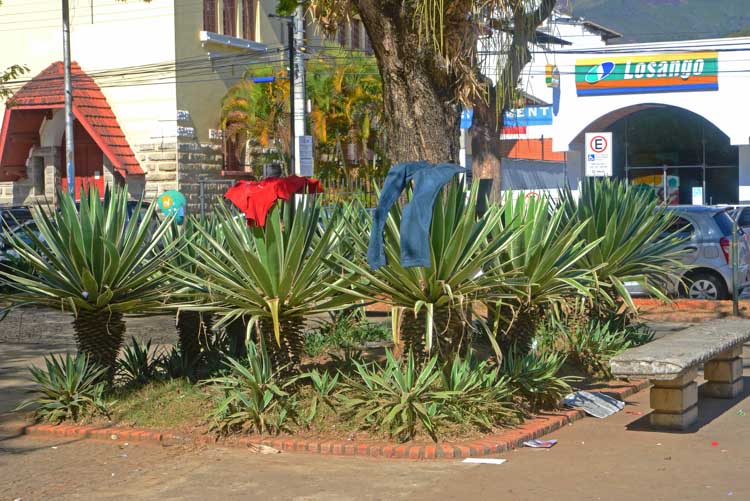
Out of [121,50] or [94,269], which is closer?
[94,269]

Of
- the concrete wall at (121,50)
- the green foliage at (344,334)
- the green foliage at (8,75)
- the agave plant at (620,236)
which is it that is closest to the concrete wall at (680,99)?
the concrete wall at (121,50)

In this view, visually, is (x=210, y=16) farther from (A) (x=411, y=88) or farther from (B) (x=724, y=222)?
(A) (x=411, y=88)

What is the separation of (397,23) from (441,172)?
1.69 m

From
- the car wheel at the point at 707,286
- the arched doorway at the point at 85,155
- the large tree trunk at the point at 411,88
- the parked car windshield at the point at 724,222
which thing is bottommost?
the car wheel at the point at 707,286

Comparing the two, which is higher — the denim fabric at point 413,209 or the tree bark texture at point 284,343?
the denim fabric at point 413,209

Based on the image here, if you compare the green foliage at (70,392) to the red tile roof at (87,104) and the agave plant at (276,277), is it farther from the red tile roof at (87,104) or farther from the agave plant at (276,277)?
the red tile roof at (87,104)

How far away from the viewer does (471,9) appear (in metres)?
9.20

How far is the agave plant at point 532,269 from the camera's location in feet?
29.1

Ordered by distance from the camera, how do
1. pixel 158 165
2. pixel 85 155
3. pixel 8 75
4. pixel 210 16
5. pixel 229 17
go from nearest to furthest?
pixel 8 75
pixel 158 165
pixel 210 16
pixel 229 17
pixel 85 155

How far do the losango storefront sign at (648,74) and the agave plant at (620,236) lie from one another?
2644 centimetres

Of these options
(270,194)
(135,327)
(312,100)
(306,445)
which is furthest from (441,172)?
(312,100)

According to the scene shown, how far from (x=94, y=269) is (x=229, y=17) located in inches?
1106

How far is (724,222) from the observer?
18.0 m

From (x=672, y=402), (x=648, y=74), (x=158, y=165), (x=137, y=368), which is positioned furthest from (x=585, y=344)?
(x=648, y=74)
